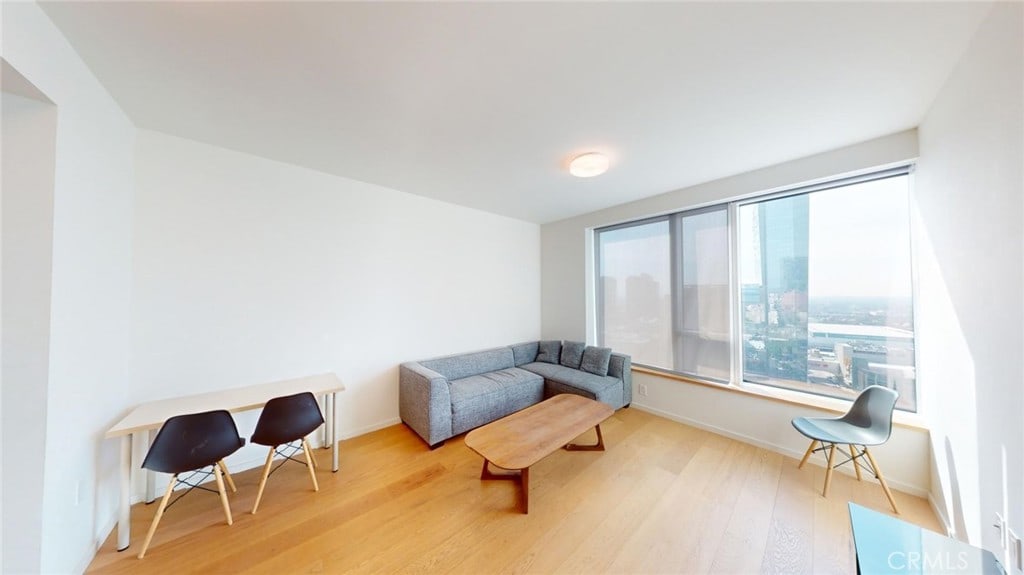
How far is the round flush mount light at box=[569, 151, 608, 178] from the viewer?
2250 millimetres

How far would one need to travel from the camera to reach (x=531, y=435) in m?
2.15

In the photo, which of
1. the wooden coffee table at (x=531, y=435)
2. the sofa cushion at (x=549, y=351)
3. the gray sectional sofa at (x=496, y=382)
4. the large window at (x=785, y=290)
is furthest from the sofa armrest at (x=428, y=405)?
the large window at (x=785, y=290)

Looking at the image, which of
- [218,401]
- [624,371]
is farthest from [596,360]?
[218,401]

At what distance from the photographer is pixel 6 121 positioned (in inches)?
47.9

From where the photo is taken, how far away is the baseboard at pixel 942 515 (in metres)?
1.69

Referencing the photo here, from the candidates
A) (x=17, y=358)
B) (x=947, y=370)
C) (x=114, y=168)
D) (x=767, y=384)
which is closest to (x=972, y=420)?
(x=947, y=370)

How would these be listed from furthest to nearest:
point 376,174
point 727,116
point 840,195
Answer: point 376,174 → point 840,195 → point 727,116

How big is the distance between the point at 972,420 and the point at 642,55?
242 cm

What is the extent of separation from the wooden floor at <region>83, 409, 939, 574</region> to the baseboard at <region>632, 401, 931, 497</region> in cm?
6

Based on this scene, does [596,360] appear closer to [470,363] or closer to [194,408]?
[470,363]

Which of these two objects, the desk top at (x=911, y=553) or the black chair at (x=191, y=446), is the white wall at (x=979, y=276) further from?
the black chair at (x=191, y=446)

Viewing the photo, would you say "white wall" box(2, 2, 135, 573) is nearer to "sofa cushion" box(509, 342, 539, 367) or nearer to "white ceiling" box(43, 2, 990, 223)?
"white ceiling" box(43, 2, 990, 223)

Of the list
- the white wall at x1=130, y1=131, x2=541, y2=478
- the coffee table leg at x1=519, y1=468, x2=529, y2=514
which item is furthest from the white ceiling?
the coffee table leg at x1=519, y1=468, x2=529, y2=514

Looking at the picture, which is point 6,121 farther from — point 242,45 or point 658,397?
point 658,397
